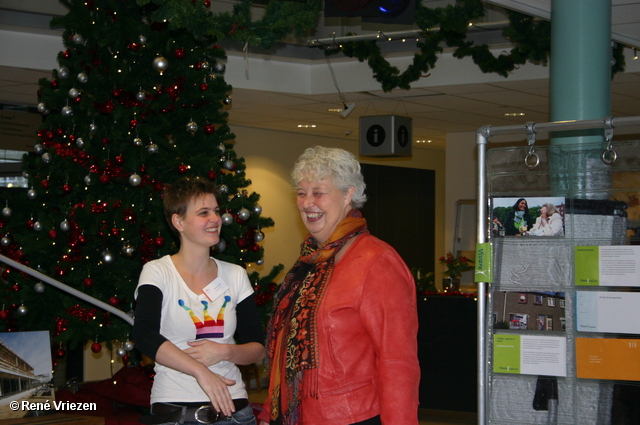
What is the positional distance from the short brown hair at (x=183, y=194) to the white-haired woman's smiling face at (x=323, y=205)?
0.37 metres

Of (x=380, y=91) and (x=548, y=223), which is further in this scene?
(x=380, y=91)

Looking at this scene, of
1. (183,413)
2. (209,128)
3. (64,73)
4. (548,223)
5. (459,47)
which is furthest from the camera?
→ (459,47)

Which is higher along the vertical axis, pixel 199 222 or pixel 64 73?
pixel 64 73

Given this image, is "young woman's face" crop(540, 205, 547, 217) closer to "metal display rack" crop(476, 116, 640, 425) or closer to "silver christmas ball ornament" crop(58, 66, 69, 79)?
"metal display rack" crop(476, 116, 640, 425)

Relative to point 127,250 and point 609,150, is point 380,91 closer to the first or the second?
point 127,250

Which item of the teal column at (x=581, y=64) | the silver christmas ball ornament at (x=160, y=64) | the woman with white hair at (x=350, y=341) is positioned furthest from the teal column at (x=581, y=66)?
the silver christmas ball ornament at (x=160, y=64)

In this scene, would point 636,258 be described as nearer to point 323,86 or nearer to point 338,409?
point 338,409

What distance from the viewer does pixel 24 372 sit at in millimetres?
3738

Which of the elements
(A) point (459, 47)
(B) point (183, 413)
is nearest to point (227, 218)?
(B) point (183, 413)

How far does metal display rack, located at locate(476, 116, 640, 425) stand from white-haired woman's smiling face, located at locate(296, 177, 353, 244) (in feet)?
2.11

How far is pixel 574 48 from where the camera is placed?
11.9 feet

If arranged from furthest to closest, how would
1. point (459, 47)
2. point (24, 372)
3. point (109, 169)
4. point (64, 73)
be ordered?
1. point (459, 47)
2. point (64, 73)
3. point (109, 169)
4. point (24, 372)

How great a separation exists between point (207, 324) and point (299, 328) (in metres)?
0.37

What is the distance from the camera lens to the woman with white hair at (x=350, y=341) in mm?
2129
